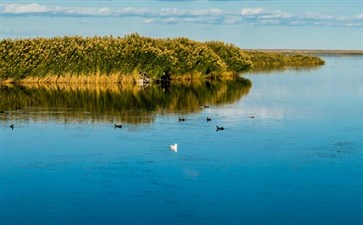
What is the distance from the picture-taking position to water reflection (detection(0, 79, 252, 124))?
42656mm

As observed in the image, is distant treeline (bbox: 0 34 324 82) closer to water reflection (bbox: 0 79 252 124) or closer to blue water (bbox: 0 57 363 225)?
water reflection (bbox: 0 79 252 124)

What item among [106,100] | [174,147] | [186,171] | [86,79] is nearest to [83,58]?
[86,79]

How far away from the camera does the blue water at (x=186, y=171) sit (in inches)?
773

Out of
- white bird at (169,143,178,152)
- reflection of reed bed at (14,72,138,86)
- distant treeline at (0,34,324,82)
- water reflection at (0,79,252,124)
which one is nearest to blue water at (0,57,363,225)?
white bird at (169,143,178,152)

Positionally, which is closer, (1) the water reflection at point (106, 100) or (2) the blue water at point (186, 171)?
(2) the blue water at point (186, 171)

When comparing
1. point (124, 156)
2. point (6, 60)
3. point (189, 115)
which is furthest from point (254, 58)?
point (124, 156)

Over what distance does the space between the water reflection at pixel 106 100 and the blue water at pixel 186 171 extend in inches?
108

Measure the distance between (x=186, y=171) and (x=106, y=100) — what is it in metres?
27.4

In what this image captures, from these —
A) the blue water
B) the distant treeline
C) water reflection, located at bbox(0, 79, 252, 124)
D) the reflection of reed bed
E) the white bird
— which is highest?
the distant treeline

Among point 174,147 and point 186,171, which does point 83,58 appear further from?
point 186,171

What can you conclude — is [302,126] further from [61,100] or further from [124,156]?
[61,100]

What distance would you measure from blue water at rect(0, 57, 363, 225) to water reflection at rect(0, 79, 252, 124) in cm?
276

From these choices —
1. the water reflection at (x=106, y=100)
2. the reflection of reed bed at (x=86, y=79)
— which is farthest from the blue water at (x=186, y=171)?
the reflection of reed bed at (x=86, y=79)

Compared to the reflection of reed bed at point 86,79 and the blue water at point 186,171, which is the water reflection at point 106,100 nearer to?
→ the reflection of reed bed at point 86,79
